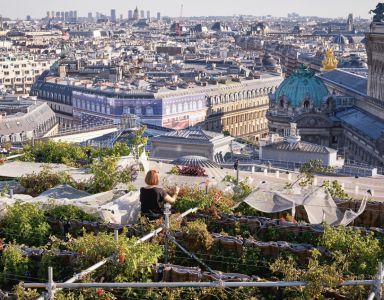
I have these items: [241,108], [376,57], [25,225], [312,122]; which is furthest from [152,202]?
[241,108]

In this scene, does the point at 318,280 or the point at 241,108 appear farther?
the point at 241,108

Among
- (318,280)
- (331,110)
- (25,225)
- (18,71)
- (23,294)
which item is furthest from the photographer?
(18,71)

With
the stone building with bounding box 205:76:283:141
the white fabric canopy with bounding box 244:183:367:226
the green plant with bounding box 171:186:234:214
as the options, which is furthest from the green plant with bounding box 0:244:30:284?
the stone building with bounding box 205:76:283:141

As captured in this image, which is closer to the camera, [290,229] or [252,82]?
[290,229]

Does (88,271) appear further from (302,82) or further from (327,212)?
(302,82)

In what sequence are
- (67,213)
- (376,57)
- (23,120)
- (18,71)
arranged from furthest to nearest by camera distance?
(18,71) < (376,57) < (23,120) < (67,213)

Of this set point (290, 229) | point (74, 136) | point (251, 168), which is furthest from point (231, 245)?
point (74, 136)

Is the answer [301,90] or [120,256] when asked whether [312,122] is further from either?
[120,256]
